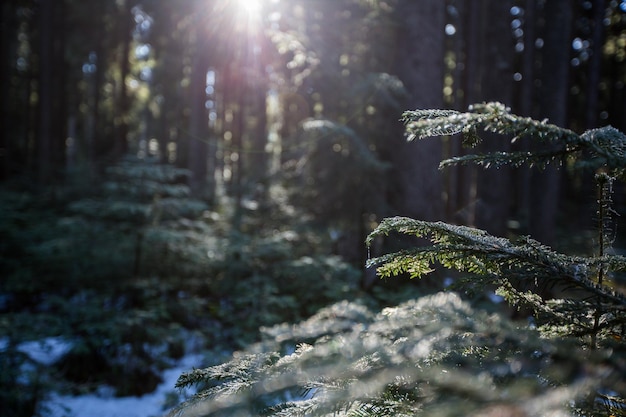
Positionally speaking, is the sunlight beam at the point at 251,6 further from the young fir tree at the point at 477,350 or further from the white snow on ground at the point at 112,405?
the young fir tree at the point at 477,350

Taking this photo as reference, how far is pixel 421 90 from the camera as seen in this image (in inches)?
314

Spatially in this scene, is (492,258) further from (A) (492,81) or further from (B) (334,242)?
(A) (492,81)

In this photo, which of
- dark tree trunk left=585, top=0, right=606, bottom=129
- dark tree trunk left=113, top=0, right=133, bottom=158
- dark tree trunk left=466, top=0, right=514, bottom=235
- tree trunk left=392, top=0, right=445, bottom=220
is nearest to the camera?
tree trunk left=392, top=0, right=445, bottom=220

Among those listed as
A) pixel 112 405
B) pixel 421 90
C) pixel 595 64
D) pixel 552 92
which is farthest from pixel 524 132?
pixel 595 64

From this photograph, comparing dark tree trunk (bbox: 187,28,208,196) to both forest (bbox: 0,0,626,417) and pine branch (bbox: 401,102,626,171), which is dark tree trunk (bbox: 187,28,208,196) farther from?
pine branch (bbox: 401,102,626,171)

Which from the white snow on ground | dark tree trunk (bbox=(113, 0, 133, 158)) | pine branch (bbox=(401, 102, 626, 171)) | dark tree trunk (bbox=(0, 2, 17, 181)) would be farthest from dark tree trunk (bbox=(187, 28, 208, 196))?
pine branch (bbox=(401, 102, 626, 171))

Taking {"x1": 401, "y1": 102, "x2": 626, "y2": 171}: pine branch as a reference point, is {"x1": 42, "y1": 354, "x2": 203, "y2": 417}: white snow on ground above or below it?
below

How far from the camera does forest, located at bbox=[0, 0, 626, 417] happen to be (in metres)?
1.26

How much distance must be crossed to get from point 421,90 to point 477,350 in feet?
23.8

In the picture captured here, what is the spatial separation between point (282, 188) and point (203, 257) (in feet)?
8.77

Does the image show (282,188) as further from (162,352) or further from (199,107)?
(199,107)

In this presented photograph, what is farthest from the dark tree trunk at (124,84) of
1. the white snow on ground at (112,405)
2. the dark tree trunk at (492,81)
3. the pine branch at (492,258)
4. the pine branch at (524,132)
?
the pine branch at (524,132)

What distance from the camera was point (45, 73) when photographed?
47.1 feet

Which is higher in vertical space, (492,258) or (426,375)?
(492,258)
